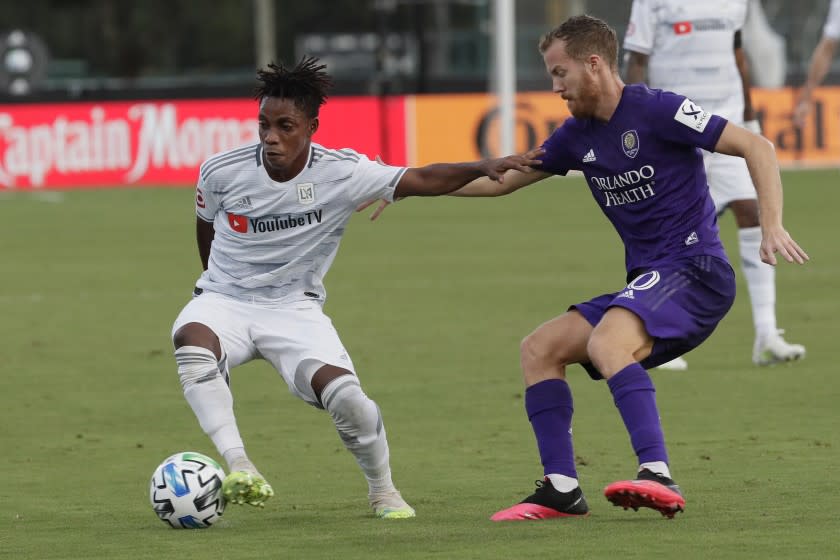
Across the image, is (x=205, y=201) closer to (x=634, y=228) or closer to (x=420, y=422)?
(x=634, y=228)

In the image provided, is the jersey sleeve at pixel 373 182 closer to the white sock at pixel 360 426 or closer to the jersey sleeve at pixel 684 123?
the white sock at pixel 360 426

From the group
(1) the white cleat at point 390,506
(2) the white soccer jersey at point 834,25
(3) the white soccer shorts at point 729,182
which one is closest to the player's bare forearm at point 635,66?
(3) the white soccer shorts at point 729,182

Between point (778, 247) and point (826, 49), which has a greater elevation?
point (826, 49)

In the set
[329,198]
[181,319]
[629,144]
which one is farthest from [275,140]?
[629,144]

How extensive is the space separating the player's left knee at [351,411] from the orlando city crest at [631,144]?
4.31ft

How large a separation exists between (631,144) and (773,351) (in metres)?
4.33

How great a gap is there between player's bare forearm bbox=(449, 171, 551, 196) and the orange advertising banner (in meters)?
20.8

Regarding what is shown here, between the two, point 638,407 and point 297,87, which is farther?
point 297,87

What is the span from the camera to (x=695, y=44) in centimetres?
1112

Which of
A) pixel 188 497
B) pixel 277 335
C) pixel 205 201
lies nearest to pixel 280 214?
pixel 205 201

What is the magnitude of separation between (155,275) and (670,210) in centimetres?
1052

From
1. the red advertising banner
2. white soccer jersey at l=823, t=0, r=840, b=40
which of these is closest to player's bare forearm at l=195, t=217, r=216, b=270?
white soccer jersey at l=823, t=0, r=840, b=40

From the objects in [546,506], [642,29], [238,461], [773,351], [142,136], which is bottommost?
[142,136]

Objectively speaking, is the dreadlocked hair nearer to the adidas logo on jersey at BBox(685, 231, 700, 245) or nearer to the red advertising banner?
the adidas logo on jersey at BBox(685, 231, 700, 245)
